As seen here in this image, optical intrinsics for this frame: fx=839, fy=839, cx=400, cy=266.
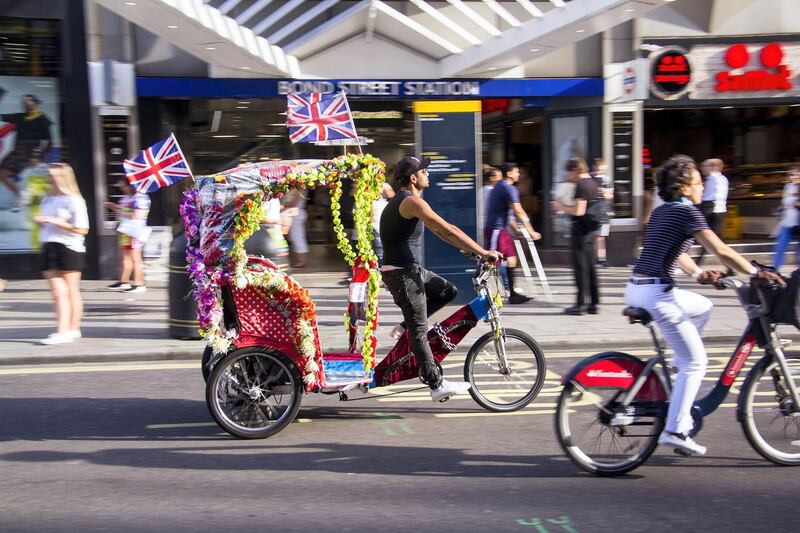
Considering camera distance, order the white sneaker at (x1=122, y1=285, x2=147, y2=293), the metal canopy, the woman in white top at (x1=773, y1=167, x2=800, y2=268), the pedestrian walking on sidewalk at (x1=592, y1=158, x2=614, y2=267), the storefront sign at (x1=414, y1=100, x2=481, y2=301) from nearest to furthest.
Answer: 1. the woman in white top at (x1=773, y1=167, x2=800, y2=268)
2. the storefront sign at (x1=414, y1=100, x2=481, y2=301)
3. the pedestrian walking on sidewalk at (x1=592, y1=158, x2=614, y2=267)
4. the metal canopy
5. the white sneaker at (x1=122, y1=285, x2=147, y2=293)

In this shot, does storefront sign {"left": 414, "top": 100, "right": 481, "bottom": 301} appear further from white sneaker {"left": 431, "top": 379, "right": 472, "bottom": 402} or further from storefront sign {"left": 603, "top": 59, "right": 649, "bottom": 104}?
storefront sign {"left": 603, "top": 59, "right": 649, "bottom": 104}

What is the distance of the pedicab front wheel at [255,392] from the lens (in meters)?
5.41

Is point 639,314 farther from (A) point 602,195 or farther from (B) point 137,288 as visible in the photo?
(B) point 137,288

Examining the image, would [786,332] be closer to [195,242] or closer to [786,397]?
[786,397]

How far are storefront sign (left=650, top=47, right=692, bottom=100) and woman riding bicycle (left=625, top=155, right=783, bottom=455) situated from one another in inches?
429

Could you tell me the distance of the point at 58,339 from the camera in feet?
28.2

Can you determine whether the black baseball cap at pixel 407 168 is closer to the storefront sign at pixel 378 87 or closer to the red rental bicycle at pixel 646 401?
the red rental bicycle at pixel 646 401

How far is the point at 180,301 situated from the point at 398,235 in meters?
3.79

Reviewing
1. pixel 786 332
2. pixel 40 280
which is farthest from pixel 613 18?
pixel 40 280

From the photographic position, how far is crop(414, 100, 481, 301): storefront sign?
10.4 m

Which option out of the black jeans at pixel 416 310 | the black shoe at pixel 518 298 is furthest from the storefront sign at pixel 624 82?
the black jeans at pixel 416 310

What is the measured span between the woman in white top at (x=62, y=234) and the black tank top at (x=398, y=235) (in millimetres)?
3922

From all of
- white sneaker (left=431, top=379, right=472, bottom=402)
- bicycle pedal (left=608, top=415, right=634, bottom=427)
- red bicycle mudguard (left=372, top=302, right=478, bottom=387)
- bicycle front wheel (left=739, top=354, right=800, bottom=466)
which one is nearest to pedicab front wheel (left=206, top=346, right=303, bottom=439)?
red bicycle mudguard (left=372, top=302, right=478, bottom=387)

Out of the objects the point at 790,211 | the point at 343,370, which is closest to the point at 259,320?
the point at 343,370
